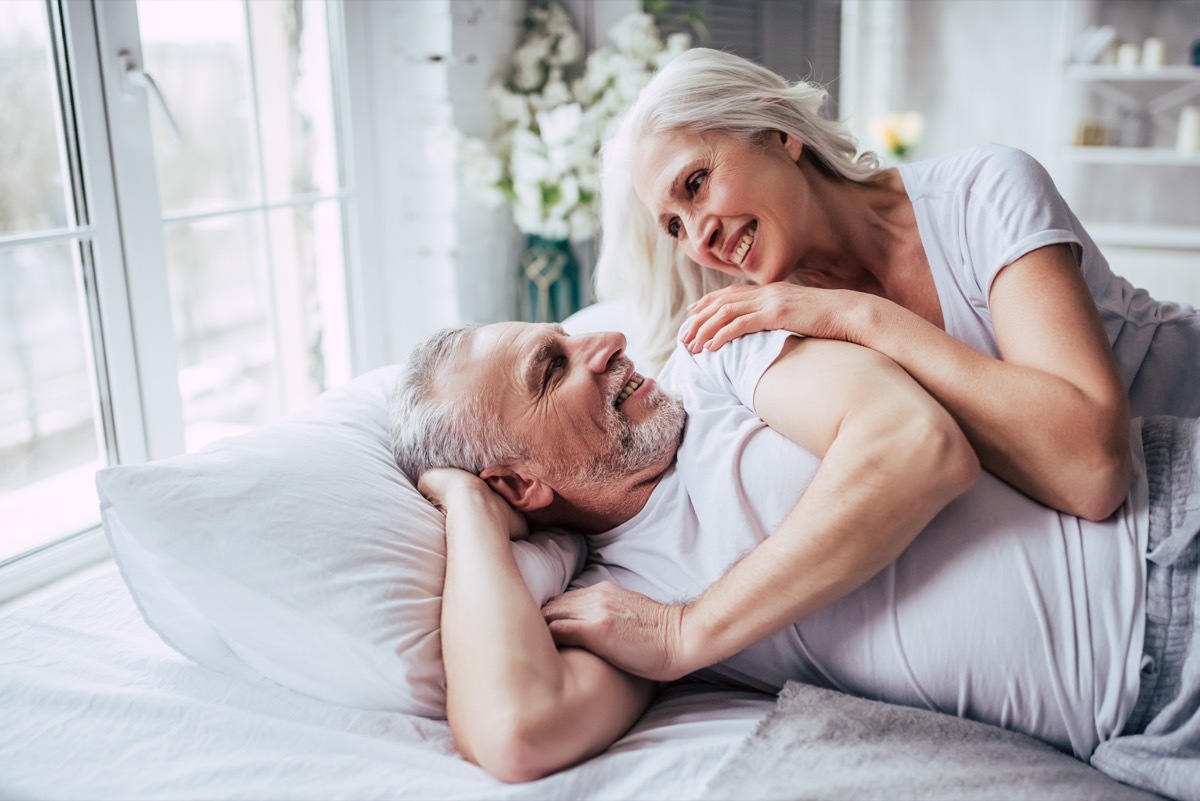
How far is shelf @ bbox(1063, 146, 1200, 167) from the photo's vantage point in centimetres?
Answer: 391

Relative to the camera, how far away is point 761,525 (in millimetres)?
1294

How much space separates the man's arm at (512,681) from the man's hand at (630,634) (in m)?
0.02

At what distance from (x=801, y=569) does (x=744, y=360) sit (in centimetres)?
35

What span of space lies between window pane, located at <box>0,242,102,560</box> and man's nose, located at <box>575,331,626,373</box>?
110cm

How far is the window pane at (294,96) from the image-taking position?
2391 millimetres

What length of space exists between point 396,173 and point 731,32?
58.1 inches

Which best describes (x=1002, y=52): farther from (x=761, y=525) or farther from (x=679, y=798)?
(x=679, y=798)

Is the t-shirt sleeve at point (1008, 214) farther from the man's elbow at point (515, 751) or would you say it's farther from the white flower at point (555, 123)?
the white flower at point (555, 123)

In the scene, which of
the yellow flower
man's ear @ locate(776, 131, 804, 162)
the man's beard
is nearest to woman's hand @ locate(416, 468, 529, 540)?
the man's beard

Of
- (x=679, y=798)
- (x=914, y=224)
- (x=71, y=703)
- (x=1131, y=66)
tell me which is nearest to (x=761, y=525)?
(x=679, y=798)

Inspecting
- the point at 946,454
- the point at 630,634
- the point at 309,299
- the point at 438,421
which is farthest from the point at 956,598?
the point at 309,299

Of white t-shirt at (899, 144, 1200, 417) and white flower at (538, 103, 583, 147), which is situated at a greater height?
white flower at (538, 103, 583, 147)

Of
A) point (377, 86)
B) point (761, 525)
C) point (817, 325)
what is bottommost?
point (761, 525)

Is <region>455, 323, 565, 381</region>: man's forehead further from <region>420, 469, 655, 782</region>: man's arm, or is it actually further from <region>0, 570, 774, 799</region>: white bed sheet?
<region>0, 570, 774, 799</region>: white bed sheet
